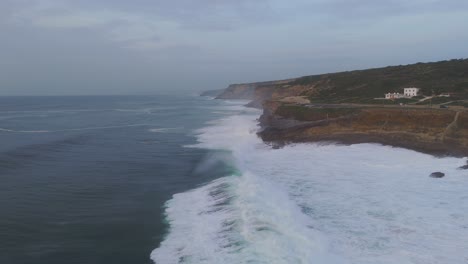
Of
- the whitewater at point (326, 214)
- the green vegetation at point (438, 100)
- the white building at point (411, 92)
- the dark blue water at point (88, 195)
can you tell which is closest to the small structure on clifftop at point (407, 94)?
the white building at point (411, 92)

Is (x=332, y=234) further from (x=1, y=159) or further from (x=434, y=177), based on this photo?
(x=1, y=159)

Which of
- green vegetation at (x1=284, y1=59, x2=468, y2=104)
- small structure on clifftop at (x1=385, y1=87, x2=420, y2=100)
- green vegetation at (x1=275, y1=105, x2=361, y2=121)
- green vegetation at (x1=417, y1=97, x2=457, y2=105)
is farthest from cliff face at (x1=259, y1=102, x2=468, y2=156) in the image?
green vegetation at (x1=284, y1=59, x2=468, y2=104)

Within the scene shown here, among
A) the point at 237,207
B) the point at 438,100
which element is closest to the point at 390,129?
the point at 438,100

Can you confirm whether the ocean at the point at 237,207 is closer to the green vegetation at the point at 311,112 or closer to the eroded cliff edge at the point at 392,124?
the eroded cliff edge at the point at 392,124

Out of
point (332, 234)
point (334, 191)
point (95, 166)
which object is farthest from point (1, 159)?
point (332, 234)

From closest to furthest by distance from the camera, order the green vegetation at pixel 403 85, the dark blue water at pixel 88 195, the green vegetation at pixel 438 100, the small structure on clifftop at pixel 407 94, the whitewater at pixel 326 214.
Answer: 1. the whitewater at pixel 326 214
2. the dark blue water at pixel 88 195
3. the green vegetation at pixel 438 100
4. the small structure on clifftop at pixel 407 94
5. the green vegetation at pixel 403 85

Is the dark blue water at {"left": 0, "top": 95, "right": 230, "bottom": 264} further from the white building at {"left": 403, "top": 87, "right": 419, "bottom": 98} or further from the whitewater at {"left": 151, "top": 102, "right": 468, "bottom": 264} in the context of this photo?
the white building at {"left": 403, "top": 87, "right": 419, "bottom": 98}
